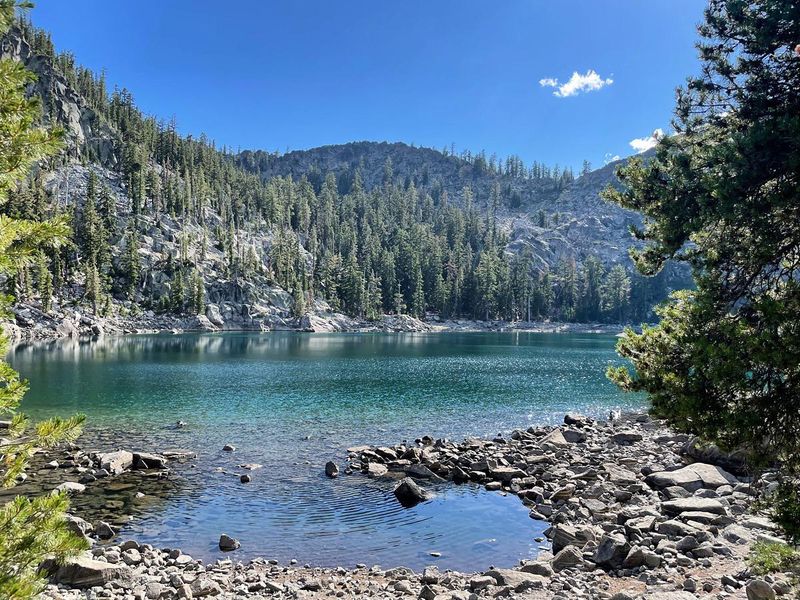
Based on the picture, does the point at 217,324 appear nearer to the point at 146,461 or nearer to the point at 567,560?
the point at 146,461

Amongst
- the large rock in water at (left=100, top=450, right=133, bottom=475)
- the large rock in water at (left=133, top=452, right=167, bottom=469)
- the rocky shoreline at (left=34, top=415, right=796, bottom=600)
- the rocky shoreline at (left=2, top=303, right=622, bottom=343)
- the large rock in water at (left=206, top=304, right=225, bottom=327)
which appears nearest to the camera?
the rocky shoreline at (left=34, top=415, right=796, bottom=600)

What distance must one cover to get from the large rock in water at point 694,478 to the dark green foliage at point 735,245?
10.6 m

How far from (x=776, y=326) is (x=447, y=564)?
11474 mm

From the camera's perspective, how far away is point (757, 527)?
1493 cm

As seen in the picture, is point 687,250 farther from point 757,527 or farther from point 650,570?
point 757,527

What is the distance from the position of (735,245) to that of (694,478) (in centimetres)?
1377

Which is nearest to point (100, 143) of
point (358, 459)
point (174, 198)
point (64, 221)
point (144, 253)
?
point (174, 198)

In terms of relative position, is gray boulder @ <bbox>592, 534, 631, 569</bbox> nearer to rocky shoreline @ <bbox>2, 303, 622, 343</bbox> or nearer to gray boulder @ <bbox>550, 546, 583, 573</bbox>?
gray boulder @ <bbox>550, 546, 583, 573</bbox>

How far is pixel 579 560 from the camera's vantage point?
46.3ft

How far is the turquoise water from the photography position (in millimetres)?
17469

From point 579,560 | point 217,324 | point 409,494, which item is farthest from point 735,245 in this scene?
point 217,324

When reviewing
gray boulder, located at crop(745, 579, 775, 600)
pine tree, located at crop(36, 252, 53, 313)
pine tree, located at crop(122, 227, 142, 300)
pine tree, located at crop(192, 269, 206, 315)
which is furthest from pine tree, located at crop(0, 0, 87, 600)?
pine tree, located at crop(122, 227, 142, 300)

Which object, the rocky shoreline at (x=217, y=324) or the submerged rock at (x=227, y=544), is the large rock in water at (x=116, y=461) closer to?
the submerged rock at (x=227, y=544)

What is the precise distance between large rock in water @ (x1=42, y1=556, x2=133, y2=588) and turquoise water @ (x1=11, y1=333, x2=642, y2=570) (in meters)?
3.39
